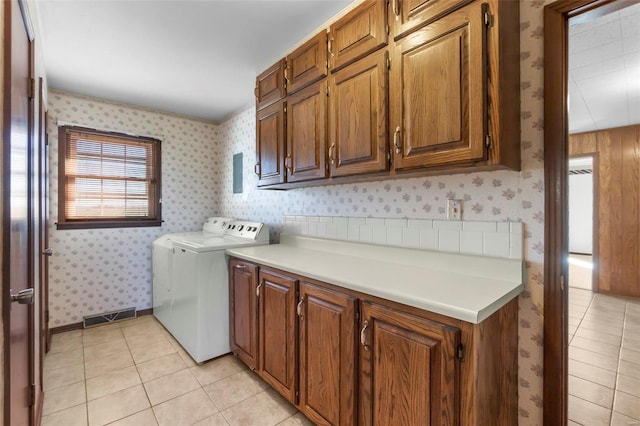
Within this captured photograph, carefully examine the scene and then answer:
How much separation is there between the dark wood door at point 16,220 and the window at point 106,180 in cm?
208

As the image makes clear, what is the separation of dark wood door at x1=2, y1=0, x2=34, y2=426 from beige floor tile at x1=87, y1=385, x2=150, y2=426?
1.65 ft

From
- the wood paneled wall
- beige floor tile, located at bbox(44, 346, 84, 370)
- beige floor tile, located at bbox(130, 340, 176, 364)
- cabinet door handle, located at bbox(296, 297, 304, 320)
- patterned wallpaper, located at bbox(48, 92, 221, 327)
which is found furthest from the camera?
the wood paneled wall

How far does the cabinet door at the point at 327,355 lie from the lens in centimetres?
135

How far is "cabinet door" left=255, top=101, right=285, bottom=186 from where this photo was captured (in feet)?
7.17

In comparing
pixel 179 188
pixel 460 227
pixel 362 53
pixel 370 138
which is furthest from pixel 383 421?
pixel 179 188

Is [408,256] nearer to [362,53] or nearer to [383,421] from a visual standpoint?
[383,421]

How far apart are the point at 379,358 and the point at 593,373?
204 centimetres

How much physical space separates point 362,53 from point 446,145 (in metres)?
0.74

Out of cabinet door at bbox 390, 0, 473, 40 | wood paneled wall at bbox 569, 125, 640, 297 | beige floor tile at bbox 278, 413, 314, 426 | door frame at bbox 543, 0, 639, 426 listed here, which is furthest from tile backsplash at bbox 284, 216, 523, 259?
wood paneled wall at bbox 569, 125, 640, 297

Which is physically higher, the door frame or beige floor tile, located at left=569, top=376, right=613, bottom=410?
the door frame

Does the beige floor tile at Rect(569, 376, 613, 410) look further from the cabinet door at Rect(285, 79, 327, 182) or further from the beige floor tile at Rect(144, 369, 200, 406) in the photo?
the beige floor tile at Rect(144, 369, 200, 406)

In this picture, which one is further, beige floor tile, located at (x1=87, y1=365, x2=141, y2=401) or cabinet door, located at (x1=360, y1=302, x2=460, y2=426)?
beige floor tile, located at (x1=87, y1=365, x2=141, y2=401)

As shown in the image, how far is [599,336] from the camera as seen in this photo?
2.69 m

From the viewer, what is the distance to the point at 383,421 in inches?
47.7
